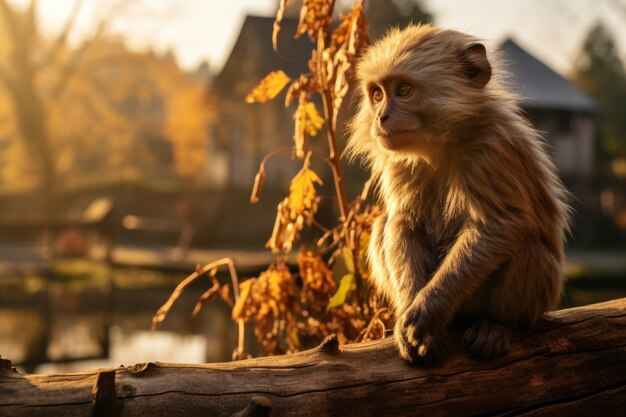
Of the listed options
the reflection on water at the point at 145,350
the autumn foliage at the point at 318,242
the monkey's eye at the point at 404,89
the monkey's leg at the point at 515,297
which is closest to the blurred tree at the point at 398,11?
the reflection on water at the point at 145,350

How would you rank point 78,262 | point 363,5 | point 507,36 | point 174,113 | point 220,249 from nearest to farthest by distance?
point 363,5, point 78,262, point 220,249, point 507,36, point 174,113

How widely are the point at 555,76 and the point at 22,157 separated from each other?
21157 mm

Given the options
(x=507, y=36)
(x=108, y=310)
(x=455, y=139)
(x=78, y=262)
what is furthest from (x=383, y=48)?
(x=507, y=36)

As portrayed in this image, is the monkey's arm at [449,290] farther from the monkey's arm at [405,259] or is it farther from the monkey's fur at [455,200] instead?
the monkey's arm at [405,259]

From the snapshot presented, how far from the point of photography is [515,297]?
11.6 ft

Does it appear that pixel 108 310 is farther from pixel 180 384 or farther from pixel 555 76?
pixel 555 76

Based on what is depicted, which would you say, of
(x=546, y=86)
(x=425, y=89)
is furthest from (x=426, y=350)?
(x=546, y=86)

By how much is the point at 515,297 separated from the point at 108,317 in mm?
13168

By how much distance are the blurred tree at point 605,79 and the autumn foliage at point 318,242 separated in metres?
33.4

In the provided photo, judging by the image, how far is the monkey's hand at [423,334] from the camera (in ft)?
11.1

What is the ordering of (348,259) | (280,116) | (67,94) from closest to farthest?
(348,259), (280,116), (67,94)

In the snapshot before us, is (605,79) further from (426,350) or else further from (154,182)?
(426,350)

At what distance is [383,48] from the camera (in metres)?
3.90

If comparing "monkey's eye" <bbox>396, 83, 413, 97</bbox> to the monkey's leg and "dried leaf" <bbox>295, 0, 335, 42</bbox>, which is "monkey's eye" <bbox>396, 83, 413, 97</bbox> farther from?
"dried leaf" <bbox>295, 0, 335, 42</bbox>
